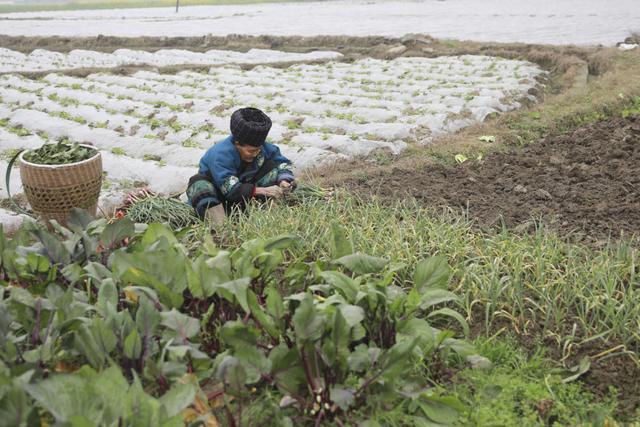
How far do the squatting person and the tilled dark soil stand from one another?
2.65ft

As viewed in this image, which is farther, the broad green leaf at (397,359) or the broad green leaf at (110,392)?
the broad green leaf at (397,359)

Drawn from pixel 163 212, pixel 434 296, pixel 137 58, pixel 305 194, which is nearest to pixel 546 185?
pixel 305 194

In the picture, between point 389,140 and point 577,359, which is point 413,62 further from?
point 577,359

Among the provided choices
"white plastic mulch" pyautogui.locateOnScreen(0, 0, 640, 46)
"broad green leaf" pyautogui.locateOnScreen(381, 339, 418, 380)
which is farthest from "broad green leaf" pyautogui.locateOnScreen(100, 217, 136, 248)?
"white plastic mulch" pyautogui.locateOnScreen(0, 0, 640, 46)

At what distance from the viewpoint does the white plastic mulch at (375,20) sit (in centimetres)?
1415

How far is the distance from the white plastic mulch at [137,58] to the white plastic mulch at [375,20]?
91.5 inches

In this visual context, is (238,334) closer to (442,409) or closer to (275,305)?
(275,305)

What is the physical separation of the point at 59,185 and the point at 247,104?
4473 mm

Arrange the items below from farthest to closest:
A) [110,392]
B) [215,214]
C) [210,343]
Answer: [215,214] < [210,343] < [110,392]

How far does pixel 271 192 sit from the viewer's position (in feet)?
15.2

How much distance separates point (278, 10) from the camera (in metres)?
20.6

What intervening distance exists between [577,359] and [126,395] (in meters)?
1.85

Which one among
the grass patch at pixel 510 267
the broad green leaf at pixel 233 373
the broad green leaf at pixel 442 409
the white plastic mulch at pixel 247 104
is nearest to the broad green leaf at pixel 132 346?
the broad green leaf at pixel 233 373

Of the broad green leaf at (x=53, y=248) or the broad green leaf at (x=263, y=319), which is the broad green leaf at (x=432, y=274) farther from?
the broad green leaf at (x=53, y=248)
